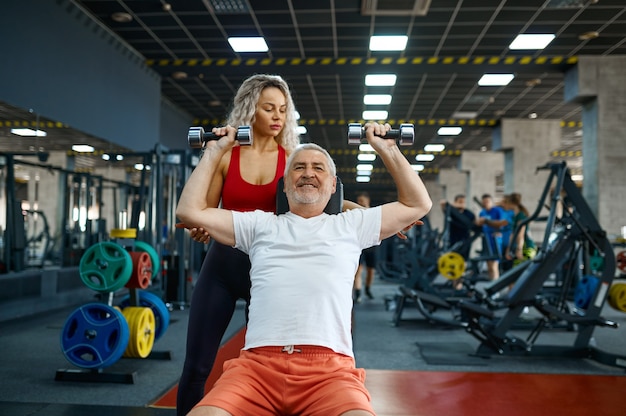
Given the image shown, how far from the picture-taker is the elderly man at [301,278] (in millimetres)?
1289

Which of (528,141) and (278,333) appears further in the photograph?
(528,141)

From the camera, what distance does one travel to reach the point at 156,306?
360 cm

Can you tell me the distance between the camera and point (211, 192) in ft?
5.35

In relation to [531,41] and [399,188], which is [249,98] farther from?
[531,41]

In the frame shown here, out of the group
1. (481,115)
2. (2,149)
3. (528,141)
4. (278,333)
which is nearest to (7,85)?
(2,149)

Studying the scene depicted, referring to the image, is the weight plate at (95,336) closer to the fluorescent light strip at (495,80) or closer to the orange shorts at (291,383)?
the orange shorts at (291,383)

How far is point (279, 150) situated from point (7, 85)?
4276 mm

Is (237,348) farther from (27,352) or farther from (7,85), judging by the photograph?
(7,85)

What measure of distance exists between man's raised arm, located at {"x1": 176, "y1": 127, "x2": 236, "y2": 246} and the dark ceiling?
455cm

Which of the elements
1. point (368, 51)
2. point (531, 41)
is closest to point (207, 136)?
point (368, 51)

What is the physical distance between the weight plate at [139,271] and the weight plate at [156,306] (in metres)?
0.19

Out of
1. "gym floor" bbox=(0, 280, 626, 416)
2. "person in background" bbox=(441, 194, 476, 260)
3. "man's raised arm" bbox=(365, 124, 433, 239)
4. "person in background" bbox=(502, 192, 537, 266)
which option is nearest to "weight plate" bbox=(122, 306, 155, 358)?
"gym floor" bbox=(0, 280, 626, 416)

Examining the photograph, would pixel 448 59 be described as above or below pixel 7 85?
above

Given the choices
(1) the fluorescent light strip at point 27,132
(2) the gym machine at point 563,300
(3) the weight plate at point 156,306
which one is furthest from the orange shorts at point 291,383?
(1) the fluorescent light strip at point 27,132
